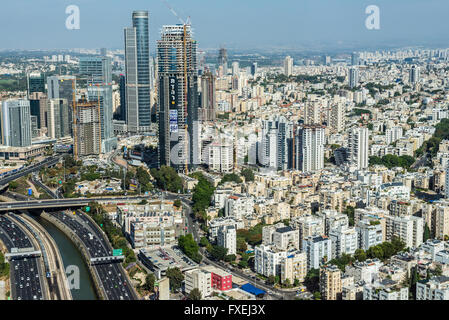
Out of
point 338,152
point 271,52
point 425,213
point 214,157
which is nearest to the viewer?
point 425,213

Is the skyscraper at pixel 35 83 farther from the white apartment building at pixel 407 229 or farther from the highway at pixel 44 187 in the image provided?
the white apartment building at pixel 407 229

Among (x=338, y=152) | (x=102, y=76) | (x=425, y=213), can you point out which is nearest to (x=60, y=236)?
(x=425, y=213)

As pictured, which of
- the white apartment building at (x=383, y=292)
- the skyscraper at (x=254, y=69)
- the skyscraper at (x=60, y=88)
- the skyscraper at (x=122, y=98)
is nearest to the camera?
the white apartment building at (x=383, y=292)

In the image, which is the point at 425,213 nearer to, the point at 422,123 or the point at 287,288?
the point at 287,288

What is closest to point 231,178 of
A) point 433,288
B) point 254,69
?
point 433,288

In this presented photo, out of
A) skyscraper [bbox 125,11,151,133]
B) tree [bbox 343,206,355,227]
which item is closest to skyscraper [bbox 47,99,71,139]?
skyscraper [bbox 125,11,151,133]

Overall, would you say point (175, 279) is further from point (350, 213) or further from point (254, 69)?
point (254, 69)

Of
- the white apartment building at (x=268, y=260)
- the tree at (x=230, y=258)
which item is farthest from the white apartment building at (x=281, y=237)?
the tree at (x=230, y=258)
